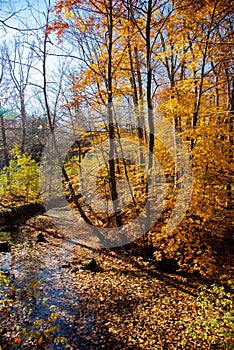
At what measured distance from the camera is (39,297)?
5148mm

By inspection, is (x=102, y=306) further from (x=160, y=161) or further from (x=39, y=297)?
(x=160, y=161)

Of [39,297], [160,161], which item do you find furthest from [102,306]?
[160,161]

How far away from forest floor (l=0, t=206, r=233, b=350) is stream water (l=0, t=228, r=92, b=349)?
17mm

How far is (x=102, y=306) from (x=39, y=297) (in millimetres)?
1517

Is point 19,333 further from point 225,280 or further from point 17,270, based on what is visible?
point 225,280

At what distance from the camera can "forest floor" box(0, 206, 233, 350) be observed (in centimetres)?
390

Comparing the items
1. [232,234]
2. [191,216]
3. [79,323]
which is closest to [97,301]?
[79,323]

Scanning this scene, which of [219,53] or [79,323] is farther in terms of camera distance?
[219,53]

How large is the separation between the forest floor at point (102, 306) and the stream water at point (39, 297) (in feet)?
0.06

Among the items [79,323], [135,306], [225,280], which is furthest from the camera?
[225,280]

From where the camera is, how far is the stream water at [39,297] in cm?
396

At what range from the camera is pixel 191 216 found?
5.29m

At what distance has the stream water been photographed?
156 inches

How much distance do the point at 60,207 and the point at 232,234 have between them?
9.11 m
